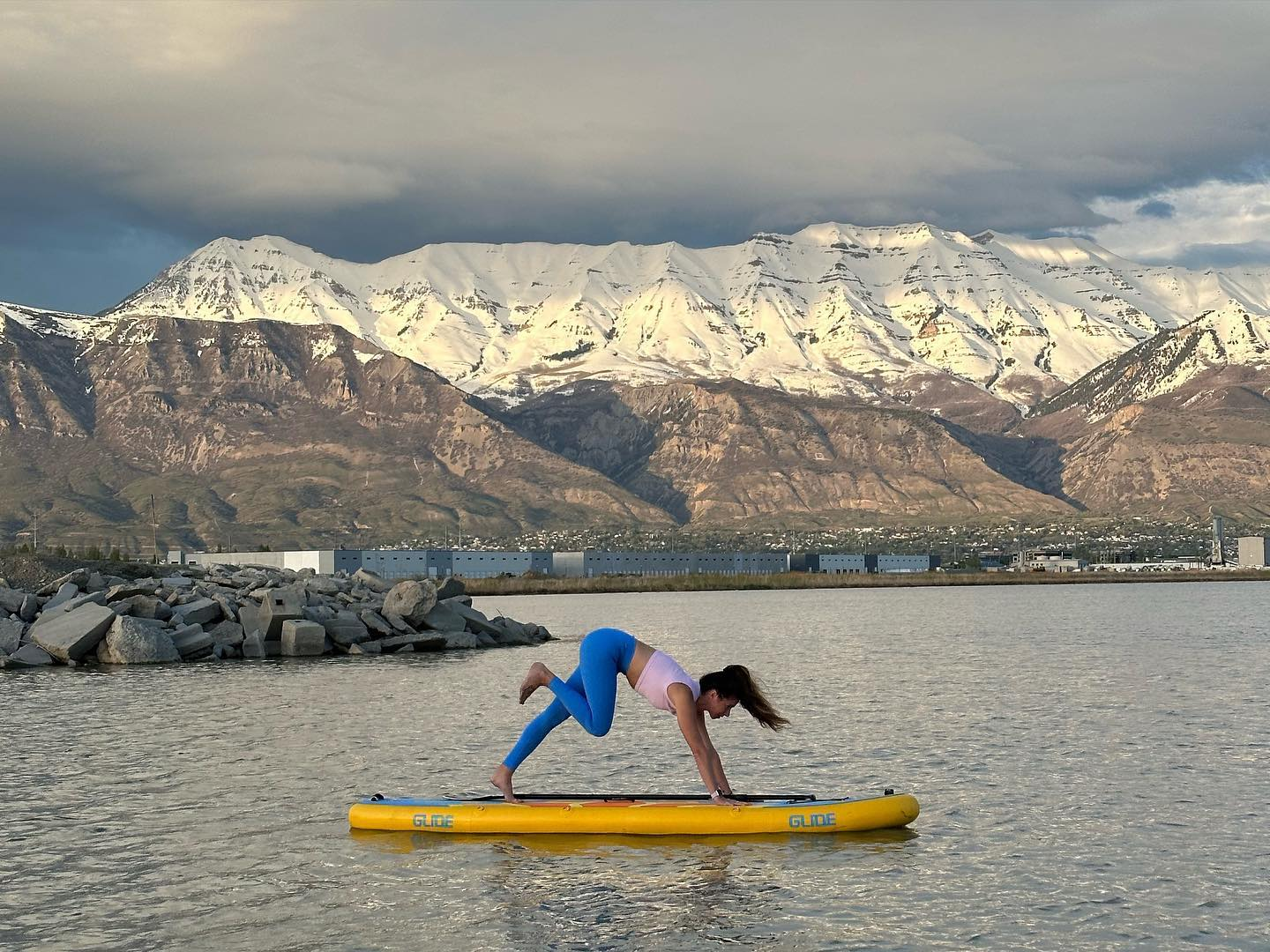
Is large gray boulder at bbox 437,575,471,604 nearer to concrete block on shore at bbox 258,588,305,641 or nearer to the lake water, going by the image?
concrete block on shore at bbox 258,588,305,641

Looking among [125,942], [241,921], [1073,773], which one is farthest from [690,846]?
[1073,773]

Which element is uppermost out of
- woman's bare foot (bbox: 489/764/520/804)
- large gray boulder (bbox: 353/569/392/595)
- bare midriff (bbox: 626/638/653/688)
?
large gray boulder (bbox: 353/569/392/595)

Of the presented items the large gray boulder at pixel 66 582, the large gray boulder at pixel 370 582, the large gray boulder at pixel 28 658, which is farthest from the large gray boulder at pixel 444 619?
the large gray boulder at pixel 28 658

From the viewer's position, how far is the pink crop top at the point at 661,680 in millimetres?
22938

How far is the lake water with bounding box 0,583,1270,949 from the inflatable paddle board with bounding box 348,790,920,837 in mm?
286

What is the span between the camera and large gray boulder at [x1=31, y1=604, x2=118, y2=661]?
64875 mm

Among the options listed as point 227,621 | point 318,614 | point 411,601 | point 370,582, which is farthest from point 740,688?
point 370,582

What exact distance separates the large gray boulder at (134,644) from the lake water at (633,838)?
9.20 meters

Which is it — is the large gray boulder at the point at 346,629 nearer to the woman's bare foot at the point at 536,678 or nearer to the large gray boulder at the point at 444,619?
the large gray boulder at the point at 444,619

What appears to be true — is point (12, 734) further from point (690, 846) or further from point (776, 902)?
point (776, 902)

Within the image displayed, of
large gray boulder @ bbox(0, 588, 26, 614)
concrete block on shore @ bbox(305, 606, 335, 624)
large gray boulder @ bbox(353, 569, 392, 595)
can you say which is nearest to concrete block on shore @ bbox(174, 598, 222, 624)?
concrete block on shore @ bbox(305, 606, 335, 624)

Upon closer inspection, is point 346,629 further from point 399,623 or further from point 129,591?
point 129,591

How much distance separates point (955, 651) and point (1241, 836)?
50658 mm

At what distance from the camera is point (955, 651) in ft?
243
